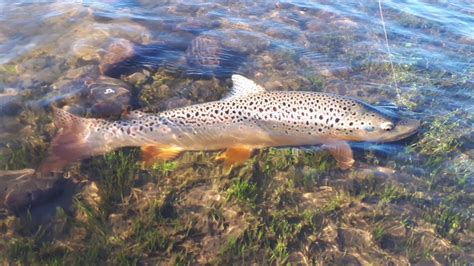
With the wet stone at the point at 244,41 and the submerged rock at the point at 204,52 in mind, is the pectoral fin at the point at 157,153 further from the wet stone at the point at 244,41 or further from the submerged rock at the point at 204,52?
the wet stone at the point at 244,41

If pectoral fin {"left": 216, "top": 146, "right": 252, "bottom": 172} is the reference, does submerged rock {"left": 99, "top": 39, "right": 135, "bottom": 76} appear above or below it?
above

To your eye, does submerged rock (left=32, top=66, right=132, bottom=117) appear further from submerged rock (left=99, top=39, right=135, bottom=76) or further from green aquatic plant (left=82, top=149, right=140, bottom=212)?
green aquatic plant (left=82, top=149, right=140, bottom=212)

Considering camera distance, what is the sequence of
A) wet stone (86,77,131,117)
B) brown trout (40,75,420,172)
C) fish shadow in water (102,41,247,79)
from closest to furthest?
brown trout (40,75,420,172), wet stone (86,77,131,117), fish shadow in water (102,41,247,79)

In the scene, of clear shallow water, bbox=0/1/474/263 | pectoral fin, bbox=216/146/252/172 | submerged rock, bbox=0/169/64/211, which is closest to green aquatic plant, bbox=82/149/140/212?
clear shallow water, bbox=0/1/474/263

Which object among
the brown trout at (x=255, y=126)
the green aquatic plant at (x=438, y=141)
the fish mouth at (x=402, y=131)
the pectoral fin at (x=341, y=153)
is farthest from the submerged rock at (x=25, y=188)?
the green aquatic plant at (x=438, y=141)

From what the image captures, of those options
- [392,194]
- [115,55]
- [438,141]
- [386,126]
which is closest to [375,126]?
[386,126]

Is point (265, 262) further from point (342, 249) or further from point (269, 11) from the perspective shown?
point (269, 11)

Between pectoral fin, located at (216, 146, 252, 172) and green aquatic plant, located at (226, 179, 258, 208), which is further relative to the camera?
pectoral fin, located at (216, 146, 252, 172)
